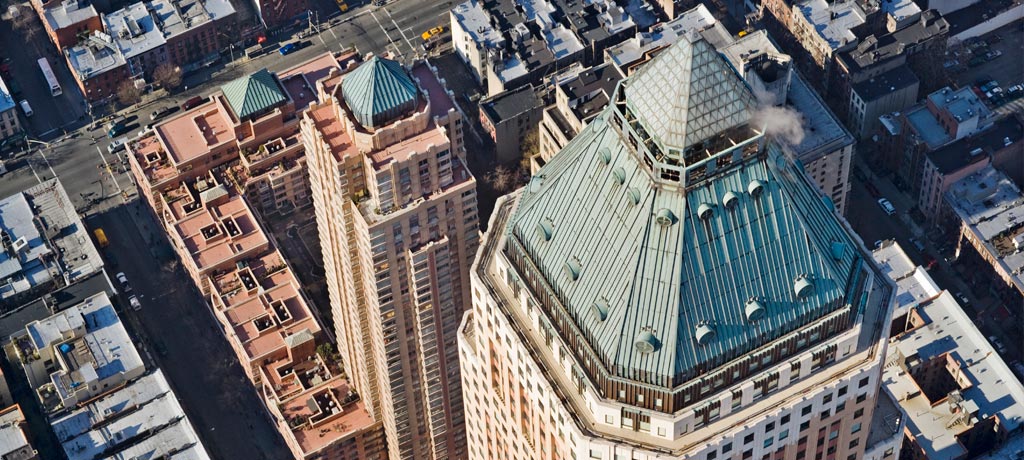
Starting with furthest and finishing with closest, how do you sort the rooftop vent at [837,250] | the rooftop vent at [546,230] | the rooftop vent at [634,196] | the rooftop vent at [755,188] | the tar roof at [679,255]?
1. the rooftop vent at [546,230]
2. the rooftop vent at [837,250]
3. the rooftop vent at [755,188]
4. the rooftop vent at [634,196]
5. the tar roof at [679,255]

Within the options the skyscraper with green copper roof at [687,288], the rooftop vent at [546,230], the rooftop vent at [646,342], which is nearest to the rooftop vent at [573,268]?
the skyscraper with green copper roof at [687,288]

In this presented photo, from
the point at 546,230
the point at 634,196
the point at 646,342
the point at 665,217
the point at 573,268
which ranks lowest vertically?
the point at 646,342

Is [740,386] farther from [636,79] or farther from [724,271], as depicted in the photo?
[636,79]

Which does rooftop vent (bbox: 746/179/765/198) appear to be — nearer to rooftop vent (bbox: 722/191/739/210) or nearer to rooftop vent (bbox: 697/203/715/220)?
rooftop vent (bbox: 722/191/739/210)

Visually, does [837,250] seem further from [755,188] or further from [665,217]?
[665,217]

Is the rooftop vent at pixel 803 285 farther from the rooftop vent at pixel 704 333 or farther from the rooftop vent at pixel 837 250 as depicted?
the rooftop vent at pixel 704 333

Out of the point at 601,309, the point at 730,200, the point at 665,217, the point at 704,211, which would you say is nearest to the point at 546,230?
the point at 601,309
